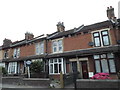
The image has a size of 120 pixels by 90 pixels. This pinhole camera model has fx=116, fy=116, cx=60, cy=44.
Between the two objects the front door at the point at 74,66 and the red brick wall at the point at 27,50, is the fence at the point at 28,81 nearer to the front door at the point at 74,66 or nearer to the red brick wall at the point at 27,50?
the front door at the point at 74,66

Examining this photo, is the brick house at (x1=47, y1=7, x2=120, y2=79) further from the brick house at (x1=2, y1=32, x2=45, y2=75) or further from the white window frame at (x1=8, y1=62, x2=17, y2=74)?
the white window frame at (x1=8, y1=62, x2=17, y2=74)

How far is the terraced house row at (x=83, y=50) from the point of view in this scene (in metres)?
13.4

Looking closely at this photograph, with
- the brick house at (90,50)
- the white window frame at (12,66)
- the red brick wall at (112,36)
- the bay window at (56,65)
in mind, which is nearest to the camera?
the brick house at (90,50)

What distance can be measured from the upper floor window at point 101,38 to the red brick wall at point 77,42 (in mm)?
869

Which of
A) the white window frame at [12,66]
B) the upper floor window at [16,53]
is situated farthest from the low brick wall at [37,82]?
the upper floor window at [16,53]

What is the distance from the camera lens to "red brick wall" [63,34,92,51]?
51.5ft

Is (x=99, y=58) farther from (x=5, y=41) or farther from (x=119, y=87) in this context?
(x=5, y=41)

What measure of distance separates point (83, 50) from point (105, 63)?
319cm

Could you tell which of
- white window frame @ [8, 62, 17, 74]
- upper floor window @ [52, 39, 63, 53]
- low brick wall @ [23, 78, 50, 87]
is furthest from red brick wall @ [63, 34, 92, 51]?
white window frame @ [8, 62, 17, 74]

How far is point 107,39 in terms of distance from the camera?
14469mm

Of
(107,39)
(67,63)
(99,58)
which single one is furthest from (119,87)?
(67,63)

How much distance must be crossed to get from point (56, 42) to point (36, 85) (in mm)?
8018

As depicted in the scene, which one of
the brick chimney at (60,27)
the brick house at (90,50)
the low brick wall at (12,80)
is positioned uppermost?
the brick chimney at (60,27)

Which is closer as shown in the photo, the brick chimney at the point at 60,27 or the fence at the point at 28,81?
the fence at the point at 28,81
